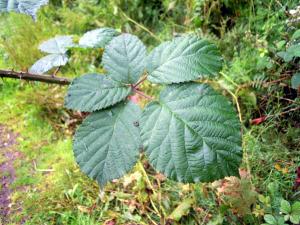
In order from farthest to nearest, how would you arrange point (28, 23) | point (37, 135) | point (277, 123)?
point (28, 23) < point (37, 135) < point (277, 123)

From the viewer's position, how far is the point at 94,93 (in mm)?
925

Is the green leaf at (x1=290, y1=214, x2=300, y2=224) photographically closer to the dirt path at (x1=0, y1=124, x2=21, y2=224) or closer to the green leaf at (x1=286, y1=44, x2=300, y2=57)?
the green leaf at (x1=286, y1=44, x2=300, y2=57)

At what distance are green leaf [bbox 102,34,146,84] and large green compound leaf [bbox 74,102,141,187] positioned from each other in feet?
0.32

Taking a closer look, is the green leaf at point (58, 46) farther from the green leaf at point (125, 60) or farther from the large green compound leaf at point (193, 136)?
the large green compound leaf at point (193, 136)

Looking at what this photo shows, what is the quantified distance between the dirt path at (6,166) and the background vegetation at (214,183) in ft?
0.11

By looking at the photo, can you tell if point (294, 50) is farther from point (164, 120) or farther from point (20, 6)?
point (20, 6)

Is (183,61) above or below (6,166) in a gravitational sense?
above

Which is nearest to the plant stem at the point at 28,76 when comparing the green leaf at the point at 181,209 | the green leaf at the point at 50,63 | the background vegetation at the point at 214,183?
the green leaf at the point at 50,63

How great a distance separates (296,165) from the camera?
4.50 feet

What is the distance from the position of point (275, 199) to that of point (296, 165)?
7.2 inches

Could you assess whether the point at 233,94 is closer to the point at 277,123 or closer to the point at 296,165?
the point at 277,123

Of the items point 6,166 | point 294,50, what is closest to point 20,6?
point 294,50

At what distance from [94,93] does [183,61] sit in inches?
10.0

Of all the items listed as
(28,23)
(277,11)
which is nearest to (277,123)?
(277,11)
